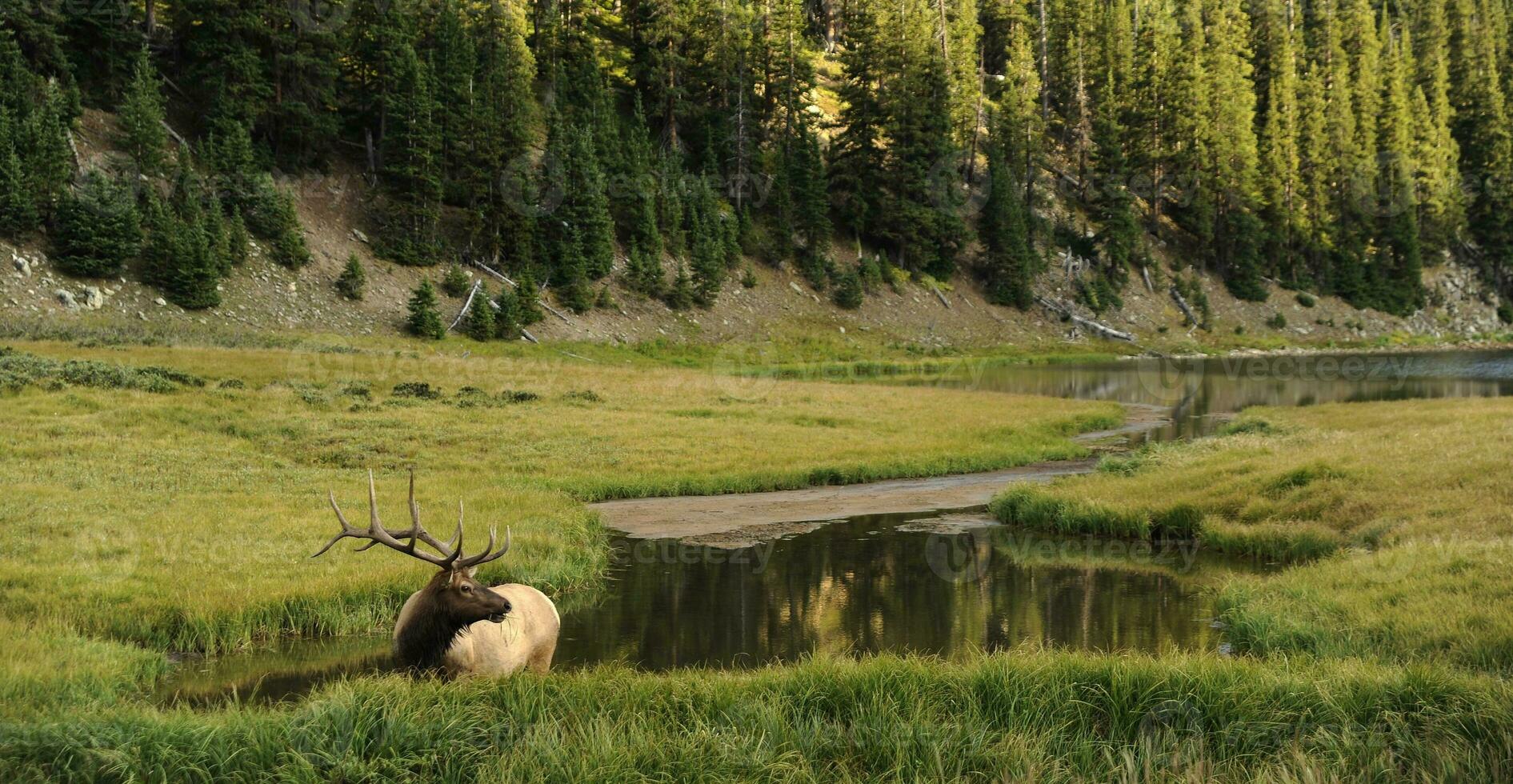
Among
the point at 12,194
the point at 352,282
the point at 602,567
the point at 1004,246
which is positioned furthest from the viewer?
the point at 1004,246

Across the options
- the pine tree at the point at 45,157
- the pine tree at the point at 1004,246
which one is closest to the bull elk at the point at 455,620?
the pine tree at the point at 45,157

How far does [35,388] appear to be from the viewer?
26281 mm

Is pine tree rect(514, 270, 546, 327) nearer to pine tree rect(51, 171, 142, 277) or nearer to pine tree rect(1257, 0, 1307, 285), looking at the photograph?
pine tree rect(51, 171, 142, 277)

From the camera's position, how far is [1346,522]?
54.4 ft

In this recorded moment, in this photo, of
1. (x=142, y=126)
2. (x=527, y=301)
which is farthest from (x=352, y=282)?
(x=142, y=126)

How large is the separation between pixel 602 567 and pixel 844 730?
928 cm

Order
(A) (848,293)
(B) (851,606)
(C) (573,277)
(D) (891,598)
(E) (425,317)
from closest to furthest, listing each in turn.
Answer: (B) (851,606) → (D) (891,598) → (E) (425,317) → (C) (573,277) → (A) (848,293)

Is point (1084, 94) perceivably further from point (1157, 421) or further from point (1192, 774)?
point (1192, 774)

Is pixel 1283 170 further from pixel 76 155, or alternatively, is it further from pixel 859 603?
pixel 859 603

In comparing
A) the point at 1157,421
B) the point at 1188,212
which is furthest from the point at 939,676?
the point at 1188,212

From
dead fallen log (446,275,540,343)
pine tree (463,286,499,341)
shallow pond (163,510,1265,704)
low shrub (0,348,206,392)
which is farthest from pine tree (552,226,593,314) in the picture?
shallow pond (163,510,1265,704)

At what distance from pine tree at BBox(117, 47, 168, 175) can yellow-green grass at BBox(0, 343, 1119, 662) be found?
1681cm

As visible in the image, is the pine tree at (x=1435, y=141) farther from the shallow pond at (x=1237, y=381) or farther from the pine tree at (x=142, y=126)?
the pine tree at (x=142, y=126)

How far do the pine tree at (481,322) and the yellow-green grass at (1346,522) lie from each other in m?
34.8
